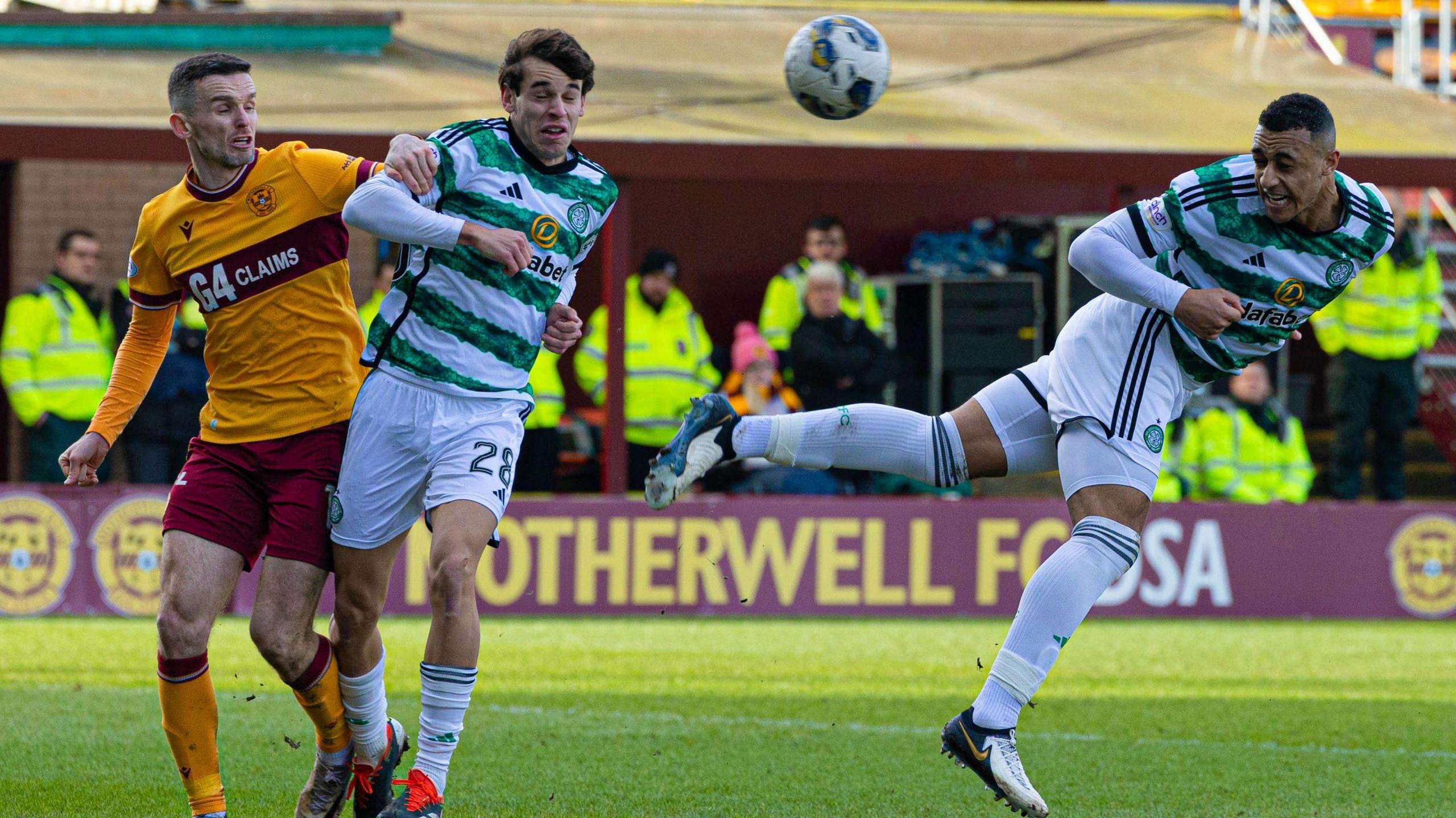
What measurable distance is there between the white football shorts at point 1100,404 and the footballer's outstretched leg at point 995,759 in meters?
0.82

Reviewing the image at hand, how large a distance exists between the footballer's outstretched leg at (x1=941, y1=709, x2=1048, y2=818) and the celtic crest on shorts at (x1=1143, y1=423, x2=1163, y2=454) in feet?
3.30

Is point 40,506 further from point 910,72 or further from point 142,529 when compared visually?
point 910,72

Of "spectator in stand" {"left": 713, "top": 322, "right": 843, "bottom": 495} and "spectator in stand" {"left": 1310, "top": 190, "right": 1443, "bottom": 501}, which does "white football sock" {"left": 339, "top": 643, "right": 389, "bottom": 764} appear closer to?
"spectator in stand" {"left": 713, "top": 322, "right": 843, "bottom": 495}

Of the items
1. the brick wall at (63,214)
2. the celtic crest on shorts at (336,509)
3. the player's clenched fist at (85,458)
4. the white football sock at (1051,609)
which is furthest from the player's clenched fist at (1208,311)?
the brick wall at (63,214)

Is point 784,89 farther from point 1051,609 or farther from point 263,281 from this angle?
point 1051,609

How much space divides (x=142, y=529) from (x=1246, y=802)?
7726mm

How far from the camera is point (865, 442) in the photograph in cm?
577

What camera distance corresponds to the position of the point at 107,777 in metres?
6.16

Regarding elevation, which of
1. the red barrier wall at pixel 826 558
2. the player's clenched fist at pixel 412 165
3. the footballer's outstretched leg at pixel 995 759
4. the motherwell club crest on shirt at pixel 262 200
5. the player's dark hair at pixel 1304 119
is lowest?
the red barrier wall at pixel 826 558

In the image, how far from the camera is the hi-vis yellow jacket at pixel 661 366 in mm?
12930

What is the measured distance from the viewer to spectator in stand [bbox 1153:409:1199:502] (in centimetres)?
1330

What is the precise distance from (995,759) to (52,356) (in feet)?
29.1

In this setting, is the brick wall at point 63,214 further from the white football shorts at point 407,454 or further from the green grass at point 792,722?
the white football shorts at point 407,454

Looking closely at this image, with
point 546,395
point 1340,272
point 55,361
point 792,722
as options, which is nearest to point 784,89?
point 546,395
